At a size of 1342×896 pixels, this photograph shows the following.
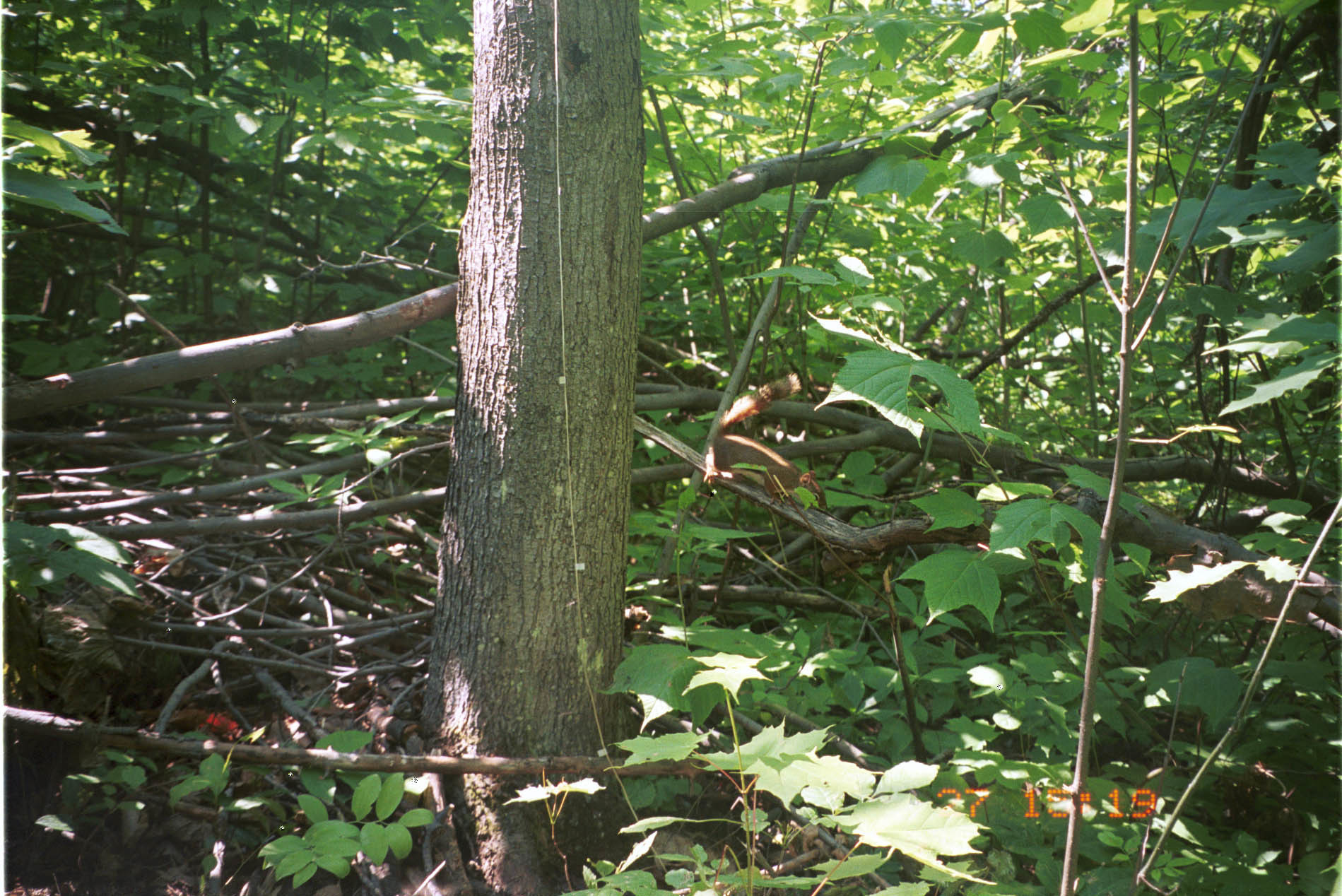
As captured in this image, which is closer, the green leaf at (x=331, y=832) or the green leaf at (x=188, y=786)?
the green leaf at (x=331, y=832)

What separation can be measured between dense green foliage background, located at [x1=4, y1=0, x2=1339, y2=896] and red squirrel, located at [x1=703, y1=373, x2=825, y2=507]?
0.18 meters

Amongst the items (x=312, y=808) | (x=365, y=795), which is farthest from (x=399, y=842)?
(x=312, y=808)

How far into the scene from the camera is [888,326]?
4.25m

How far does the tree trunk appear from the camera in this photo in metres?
2.00


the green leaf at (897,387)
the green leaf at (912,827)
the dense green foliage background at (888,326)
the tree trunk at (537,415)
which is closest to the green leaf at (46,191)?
the dense green foliage background at (888,326)

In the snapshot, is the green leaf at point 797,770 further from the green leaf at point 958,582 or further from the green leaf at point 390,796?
the green leaf at point 390,796

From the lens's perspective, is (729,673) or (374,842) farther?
(374,842)

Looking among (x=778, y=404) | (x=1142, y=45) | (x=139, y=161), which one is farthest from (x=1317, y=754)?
(x=139, y=161)

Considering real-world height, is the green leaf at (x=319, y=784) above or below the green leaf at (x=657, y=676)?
below

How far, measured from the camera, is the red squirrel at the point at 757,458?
2135mm

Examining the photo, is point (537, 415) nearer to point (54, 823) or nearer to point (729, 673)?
point (729, 673)

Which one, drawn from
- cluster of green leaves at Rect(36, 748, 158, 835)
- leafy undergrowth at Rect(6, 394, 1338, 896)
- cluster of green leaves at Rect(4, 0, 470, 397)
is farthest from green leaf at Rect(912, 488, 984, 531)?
cluster of green leaves at Rect(4, 0, 470, 397)
